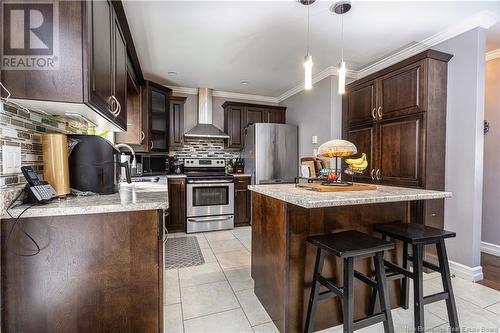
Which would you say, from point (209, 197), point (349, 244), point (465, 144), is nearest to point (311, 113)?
point (465, 144)

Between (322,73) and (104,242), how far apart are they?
132 inches

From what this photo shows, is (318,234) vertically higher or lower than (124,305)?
higher

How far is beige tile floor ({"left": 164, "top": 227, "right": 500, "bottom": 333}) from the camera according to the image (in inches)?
61.6

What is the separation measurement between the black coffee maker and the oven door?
2229 millimetres

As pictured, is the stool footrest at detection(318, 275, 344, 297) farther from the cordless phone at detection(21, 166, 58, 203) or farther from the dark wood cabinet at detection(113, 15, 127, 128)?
the dark wood cabinet at detection(113, 15, 127, 128)

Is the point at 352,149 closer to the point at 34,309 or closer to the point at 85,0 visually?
the point at 85,0

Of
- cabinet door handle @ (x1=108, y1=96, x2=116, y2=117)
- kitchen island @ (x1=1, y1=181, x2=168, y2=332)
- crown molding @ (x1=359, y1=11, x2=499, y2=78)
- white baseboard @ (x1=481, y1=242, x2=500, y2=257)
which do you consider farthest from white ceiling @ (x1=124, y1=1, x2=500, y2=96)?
white baseboard @ (x1=481, y1=242, x2=500, y2=257)

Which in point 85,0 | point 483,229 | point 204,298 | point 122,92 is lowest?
point 204,298

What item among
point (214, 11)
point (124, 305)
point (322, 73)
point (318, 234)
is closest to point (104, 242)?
point (124, 305)

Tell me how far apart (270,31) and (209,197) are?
244cm

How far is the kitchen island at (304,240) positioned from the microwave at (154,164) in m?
2.53

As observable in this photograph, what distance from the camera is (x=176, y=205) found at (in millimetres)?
3594

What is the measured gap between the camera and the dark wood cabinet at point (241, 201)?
3.91 metres

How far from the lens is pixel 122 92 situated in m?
1.78
